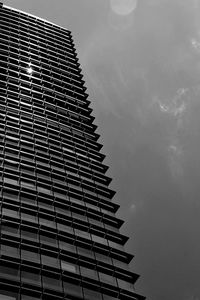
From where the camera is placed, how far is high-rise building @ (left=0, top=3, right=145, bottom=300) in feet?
169

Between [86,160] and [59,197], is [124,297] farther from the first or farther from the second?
[86,160]

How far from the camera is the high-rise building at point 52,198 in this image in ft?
169

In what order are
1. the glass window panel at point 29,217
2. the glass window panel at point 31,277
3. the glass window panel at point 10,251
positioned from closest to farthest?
the glass window panel at point 31,277
the glass window panel at point 10,251
the glass window panel at point 29,217

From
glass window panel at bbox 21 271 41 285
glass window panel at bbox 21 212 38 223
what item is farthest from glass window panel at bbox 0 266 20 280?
glass window panel at bbox 21 212 38 223

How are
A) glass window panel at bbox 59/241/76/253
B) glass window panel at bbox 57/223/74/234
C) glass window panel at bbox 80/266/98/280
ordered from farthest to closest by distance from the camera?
glass window panel at bbox 57/223/74/234 < glass window panel at bbox 59/241/76/253 < glass window panel at bbox 80/266/98/280

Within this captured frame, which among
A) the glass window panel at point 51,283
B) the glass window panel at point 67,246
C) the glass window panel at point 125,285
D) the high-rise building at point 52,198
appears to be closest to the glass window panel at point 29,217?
the high-rise building at point 52,198

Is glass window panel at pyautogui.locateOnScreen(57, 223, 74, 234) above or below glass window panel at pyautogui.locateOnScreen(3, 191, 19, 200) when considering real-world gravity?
below

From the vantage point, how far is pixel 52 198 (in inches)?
2468

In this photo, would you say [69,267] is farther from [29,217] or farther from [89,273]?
[29,217]

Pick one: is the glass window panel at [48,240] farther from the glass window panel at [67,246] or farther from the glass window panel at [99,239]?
the glass window panel at [99,239]

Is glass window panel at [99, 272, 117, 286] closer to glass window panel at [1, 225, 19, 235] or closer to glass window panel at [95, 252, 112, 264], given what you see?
glass window panel at [95, 252, 112, 264]

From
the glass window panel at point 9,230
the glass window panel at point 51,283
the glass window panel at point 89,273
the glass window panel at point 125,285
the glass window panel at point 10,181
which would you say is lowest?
the glass window panel at point 51,283

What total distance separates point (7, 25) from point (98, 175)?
50811 mm

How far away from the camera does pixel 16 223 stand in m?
55.2
